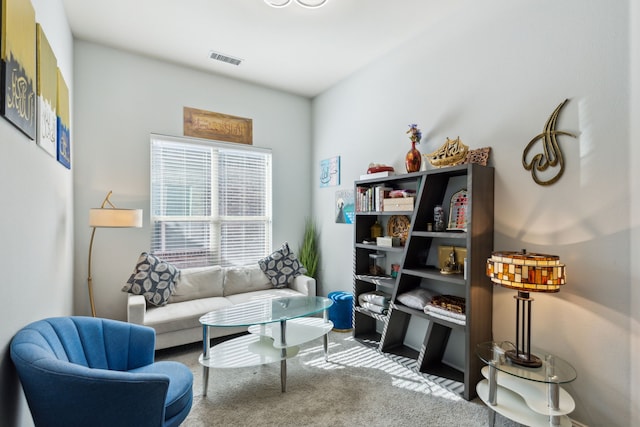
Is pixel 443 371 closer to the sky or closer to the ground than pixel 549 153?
closer to the ground

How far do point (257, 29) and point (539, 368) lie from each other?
346 centimetres

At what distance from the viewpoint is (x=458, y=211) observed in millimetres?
2598

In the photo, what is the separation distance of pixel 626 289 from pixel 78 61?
15.9 feet

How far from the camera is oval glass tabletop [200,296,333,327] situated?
2.36 metres

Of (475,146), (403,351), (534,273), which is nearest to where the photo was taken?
(534,273)

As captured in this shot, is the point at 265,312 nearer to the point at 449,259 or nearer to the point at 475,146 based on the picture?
the point at 449,259

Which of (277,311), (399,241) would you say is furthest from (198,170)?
(399,241)

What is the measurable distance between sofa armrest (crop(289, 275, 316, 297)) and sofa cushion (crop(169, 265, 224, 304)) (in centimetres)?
89

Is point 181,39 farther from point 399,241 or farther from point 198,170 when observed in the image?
point 399,241

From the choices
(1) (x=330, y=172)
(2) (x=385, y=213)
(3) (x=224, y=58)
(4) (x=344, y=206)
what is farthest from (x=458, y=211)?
(3) (x=224, y=58)

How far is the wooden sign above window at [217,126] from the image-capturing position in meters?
3.78

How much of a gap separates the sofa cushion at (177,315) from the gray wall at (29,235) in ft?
2.22

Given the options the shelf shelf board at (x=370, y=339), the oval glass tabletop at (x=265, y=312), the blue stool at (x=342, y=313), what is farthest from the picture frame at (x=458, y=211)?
the blue stool at (x=342, y=313)

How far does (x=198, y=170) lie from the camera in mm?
3855
